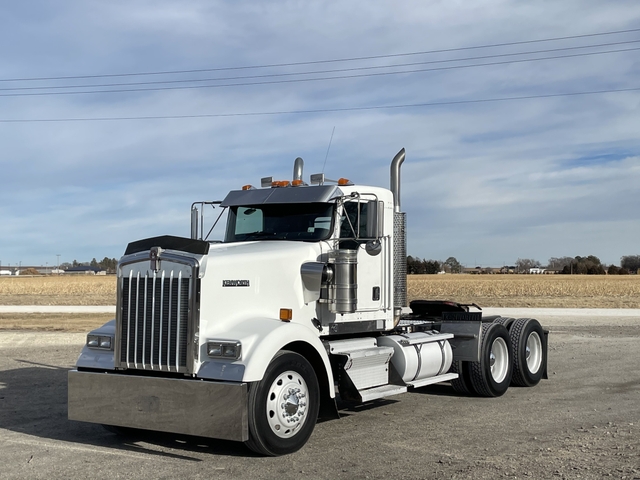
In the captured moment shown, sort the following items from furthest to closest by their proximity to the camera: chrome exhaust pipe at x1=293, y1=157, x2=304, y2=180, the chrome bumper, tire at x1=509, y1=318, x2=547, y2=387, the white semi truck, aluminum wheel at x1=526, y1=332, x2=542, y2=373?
aluminum wheel at x1=526, y1=332, x2=542, y2=373
tire at x1=509, y1=318, x2=547, y2=387
chrome exhaust pipe at x1=293, y1=157, x2=304, y2=180
the white semi truck
the chrome bumper

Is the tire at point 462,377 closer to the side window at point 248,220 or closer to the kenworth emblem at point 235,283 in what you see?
the side window at point 248,220

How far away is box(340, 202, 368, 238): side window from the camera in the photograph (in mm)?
9617

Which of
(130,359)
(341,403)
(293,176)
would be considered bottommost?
(341,403)

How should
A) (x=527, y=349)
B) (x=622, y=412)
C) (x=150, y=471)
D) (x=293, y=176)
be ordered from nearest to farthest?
(x=150, y=471) → (x=622, y=412) → (x=293, y=176) → (x=527, y=349)

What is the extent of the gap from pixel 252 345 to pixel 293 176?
168 inches

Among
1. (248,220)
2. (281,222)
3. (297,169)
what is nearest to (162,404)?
(281,222)

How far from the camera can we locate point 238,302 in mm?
8305

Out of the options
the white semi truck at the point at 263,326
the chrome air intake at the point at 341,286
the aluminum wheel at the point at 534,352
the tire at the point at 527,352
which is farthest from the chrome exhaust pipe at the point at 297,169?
the aluminum wheel at the point at 534,352

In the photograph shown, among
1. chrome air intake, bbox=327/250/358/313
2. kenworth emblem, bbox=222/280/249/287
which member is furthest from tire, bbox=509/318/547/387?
kenworth emblem, bbox=222/280/249/287

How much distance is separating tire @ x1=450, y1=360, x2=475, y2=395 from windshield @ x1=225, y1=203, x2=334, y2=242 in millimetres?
3873

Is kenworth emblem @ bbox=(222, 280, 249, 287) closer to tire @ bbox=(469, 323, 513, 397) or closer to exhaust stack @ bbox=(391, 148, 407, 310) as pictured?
exhaust stack @ bbox=(391, 148, 407, 310)

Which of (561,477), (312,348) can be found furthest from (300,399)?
(561,477)

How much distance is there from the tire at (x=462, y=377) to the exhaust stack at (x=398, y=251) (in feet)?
6.03

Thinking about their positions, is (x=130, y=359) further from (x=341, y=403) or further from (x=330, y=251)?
(x=341, y=403)
